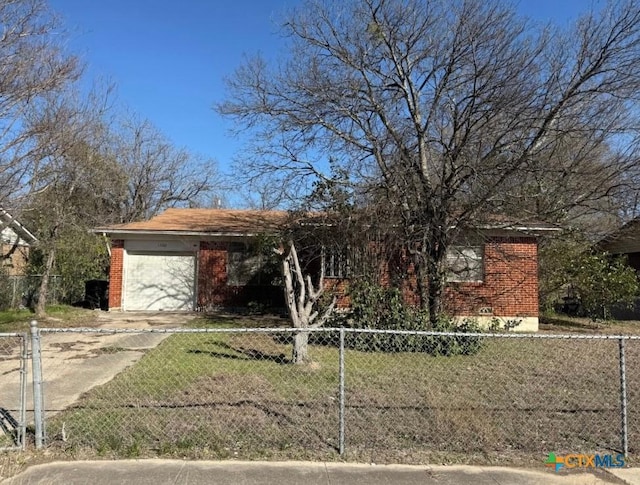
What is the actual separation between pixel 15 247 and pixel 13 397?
15.7m

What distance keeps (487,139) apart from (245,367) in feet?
22.2

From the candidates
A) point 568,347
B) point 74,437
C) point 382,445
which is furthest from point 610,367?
point 74,437

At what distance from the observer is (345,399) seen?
6484 mm

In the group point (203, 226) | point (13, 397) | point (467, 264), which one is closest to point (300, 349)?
point (13, 397)

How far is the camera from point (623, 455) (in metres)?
4.79

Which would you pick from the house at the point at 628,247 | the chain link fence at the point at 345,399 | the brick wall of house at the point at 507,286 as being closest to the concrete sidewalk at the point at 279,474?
the chain link fence at the point at 345,399

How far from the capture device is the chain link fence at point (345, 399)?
16.2 ft

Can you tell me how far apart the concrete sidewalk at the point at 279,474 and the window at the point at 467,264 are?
9663 millimetres

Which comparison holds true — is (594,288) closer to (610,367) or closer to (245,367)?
(610,367)

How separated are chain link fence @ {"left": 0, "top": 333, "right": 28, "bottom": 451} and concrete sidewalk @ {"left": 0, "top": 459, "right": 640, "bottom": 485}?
22.2 inches

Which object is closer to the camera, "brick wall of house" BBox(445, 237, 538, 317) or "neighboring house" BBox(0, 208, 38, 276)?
"brick wall of house" BBox(445, 237, 538, 317)

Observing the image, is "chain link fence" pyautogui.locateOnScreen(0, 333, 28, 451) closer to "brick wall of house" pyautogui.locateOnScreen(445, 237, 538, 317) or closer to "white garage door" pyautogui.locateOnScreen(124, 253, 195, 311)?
"white garage door" pyautogui.locateOnScreen(124, 253, 195, 311)

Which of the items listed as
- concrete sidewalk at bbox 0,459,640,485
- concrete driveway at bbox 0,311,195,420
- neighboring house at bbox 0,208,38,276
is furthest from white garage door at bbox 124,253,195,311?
concrete sidewalk at bbox 0,459,640,485

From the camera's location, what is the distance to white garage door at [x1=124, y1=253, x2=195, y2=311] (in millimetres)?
17562
